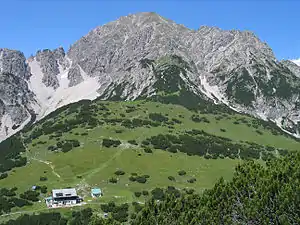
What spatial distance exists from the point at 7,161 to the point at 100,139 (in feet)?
136

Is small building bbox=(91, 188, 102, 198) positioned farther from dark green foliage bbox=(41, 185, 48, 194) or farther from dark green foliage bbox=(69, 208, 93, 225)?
dark green foliage bbox=(41, 185, 48, 194)

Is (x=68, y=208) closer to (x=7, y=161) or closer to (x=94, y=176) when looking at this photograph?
(x=94, y=176)

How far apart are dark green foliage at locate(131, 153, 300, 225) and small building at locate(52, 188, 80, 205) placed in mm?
78474

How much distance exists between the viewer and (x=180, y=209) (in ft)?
166

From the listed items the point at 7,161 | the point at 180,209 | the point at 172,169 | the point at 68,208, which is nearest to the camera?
the point at 180,209

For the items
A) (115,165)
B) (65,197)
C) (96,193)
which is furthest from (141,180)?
(65,197)

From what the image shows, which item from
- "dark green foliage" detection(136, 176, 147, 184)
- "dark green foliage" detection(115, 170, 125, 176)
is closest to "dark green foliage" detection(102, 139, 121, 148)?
"dark green foliage" detection(115, 170, 125, 176)

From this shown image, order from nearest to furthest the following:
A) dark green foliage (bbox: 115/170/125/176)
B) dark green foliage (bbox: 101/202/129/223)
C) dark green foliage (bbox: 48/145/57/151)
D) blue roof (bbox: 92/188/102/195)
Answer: dark green foliage (bbox: 101/202/129/223)
blue roof (bbox: 92/188/102/195)
dark green foliage (bbox: 115/170/125/176)
dark green foliage (bbox: 48/145/57/151)

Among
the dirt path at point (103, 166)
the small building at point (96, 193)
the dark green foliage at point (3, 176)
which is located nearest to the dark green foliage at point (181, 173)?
the dirt path at point (103, 166)

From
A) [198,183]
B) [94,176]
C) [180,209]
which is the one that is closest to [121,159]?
[94,176]

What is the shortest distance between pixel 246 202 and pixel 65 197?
88566 millimetres

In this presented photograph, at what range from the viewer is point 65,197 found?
124m

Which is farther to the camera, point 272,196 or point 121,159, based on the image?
point 121,159

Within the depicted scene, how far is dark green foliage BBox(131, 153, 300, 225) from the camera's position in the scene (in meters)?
41.9
